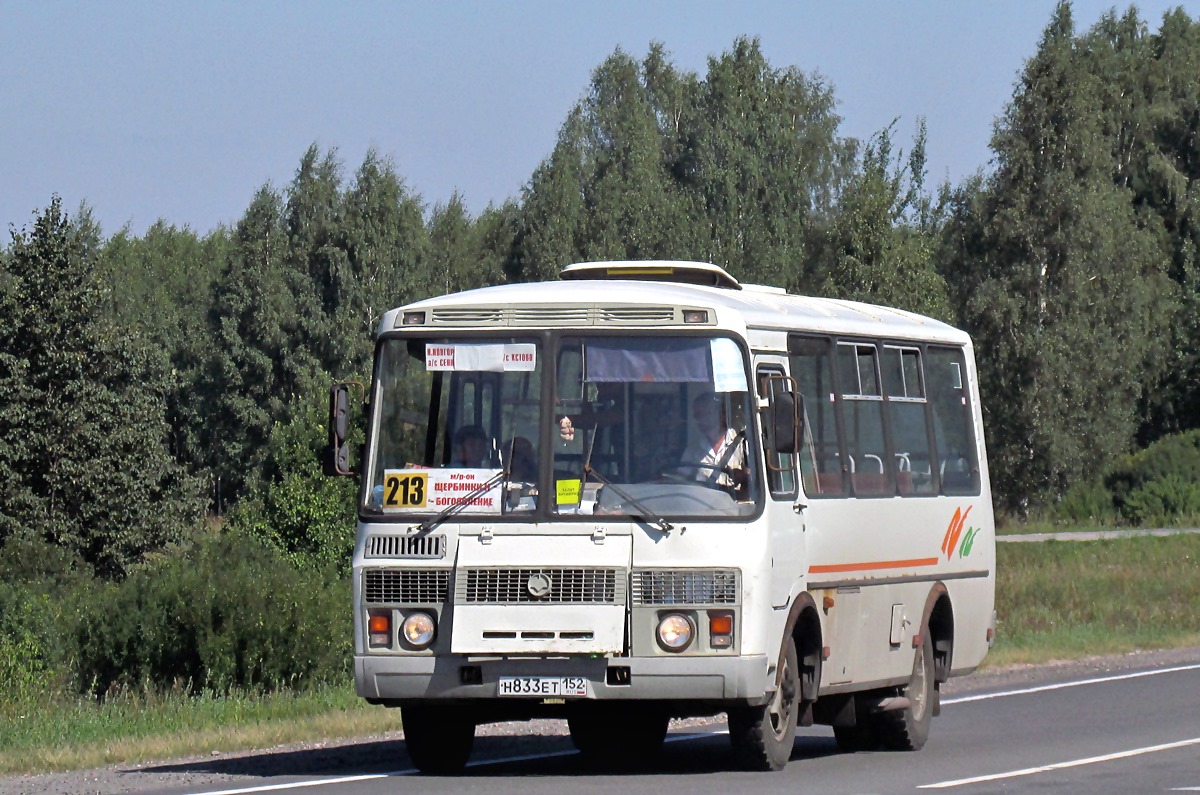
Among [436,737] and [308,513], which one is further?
[308,513]

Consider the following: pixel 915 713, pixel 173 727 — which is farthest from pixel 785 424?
pixel 173 727

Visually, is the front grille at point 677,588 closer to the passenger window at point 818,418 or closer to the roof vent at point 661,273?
the passenger window at point 818,418

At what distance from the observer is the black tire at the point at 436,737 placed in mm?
12367

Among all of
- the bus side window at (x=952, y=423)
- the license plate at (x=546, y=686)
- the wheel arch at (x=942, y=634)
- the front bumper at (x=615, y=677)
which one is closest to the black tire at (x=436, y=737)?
the front bumper at (x=615, y=677)

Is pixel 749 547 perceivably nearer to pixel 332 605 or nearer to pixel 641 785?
pixel 641 785

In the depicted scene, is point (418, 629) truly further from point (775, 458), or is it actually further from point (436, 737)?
point (775, 458)

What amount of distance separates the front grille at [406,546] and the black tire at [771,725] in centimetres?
195

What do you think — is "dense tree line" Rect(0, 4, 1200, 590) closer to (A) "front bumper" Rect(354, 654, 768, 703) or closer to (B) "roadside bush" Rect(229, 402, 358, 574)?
(B) "roadside bush" Rect(229, 402, 358, 574)

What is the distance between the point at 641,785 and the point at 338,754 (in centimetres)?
300

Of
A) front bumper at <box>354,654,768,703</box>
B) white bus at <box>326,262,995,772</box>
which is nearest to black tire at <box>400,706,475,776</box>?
white bus at <box>326,262,995,772</box>

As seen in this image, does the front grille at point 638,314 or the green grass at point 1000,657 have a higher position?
the front grille at point 638,314

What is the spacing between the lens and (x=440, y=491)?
12.0 meters

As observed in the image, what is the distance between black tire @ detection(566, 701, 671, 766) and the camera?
524 inches

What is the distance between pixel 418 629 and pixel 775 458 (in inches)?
89.0
